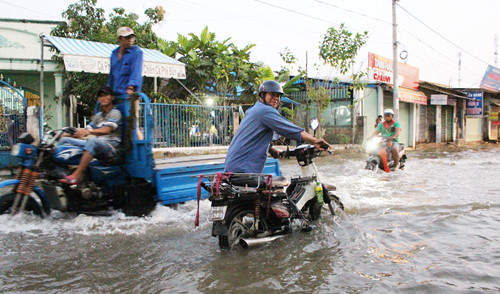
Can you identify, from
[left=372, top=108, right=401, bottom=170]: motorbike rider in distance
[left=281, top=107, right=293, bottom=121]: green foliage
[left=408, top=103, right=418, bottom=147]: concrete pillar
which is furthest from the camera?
[left=408, top=103, right=418, bottom=147]: concrete pillar

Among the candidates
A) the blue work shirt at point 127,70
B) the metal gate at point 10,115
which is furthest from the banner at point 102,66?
the blue work shirt at point 127,70

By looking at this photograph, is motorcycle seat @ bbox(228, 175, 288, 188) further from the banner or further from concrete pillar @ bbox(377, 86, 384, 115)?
concrete pillar @ bbox(377, 86, 384, 115)

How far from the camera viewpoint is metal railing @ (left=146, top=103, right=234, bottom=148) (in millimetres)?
11484

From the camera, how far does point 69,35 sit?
601 inches

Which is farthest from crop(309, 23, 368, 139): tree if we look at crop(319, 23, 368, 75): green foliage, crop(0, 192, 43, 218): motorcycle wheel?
crop(0, 192, 43, 218): motorcycle wheel

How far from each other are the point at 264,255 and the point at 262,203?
1.68ft

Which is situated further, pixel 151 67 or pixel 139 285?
pixel 151 67

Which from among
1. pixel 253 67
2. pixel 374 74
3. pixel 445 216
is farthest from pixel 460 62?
pixel 445 216

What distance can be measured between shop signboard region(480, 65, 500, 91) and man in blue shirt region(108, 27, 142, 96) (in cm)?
2943

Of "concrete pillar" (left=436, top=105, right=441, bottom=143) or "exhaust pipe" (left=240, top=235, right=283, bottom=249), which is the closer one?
"exhaust pipe" (left=240, top=235, right=283, bottom=249)

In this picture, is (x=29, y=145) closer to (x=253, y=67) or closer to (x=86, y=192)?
(x=86, y=192)

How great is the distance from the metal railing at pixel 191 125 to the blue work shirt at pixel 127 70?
589 centimetres

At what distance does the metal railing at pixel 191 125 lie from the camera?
11484 millimetres

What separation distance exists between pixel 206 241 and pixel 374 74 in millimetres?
16207
